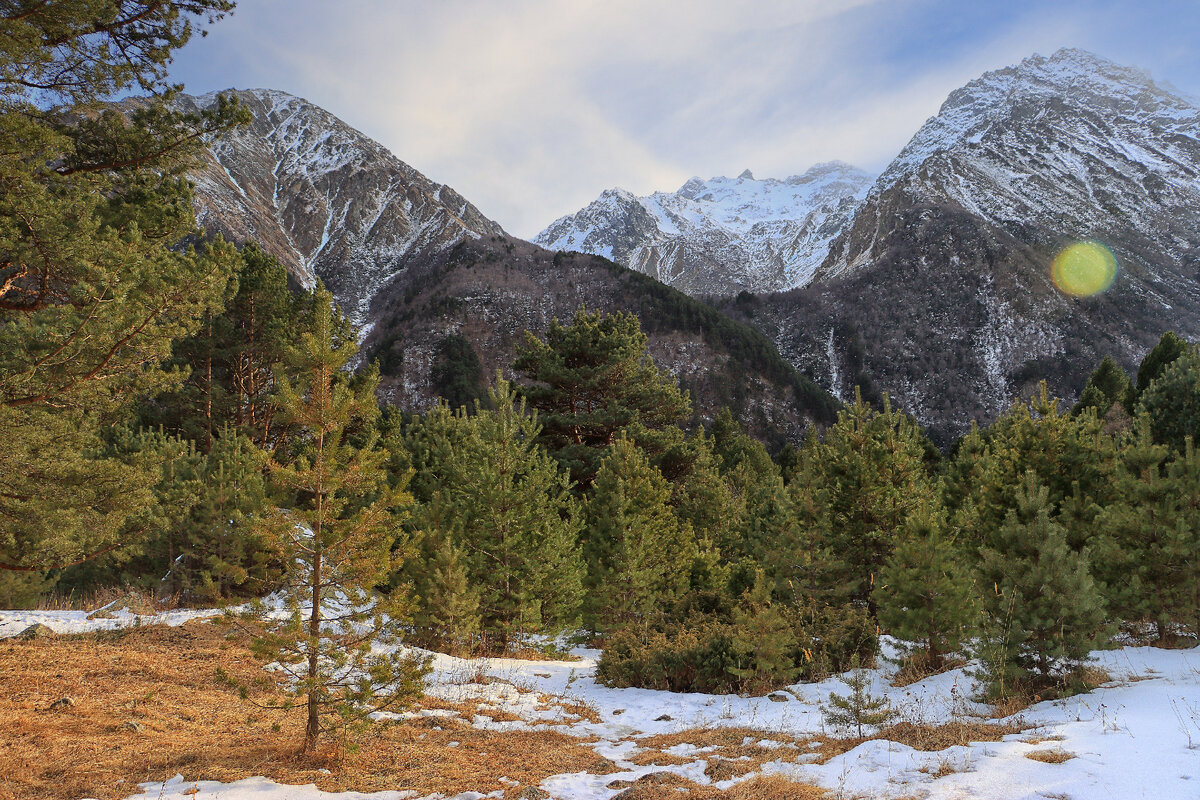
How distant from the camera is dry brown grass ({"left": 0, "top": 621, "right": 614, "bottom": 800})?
4902mm

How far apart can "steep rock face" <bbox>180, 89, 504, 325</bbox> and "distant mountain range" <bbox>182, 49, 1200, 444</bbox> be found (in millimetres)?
553

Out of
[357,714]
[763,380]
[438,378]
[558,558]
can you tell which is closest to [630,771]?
[357,714]

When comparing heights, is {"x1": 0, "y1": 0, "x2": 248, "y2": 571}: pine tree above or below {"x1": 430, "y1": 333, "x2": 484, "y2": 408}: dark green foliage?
below

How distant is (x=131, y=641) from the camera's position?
33.2 ft

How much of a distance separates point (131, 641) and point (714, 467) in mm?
19434

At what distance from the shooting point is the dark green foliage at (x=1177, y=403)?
1794 cm

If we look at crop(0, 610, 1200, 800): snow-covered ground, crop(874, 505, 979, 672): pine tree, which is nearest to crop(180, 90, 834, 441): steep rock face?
crop(874, 505, 979, 672): pine tree

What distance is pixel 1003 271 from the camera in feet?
336

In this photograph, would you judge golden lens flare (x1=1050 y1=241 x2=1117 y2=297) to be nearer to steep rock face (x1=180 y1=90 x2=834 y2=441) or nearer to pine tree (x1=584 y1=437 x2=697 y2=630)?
steep rock face (x1=180 y1=90 x2=834 y2=441)

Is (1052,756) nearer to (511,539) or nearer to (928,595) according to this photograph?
(928,595)

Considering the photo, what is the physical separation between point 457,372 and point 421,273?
163 ft

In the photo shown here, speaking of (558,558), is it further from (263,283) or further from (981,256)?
(981,256)

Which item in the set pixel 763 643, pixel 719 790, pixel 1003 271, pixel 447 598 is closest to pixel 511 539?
pixel 447 598

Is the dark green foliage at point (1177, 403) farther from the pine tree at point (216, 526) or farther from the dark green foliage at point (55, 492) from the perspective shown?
the pine tree at point (216, 526)
